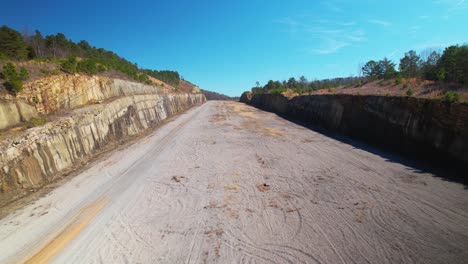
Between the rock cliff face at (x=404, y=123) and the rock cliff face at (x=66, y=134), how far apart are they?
15198mm

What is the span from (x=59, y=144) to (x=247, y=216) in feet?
30.1

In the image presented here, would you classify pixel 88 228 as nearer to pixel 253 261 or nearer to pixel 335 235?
pixel 253 261

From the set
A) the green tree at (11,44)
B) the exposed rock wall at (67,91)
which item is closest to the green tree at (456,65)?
the exposed rock wall at (67,91)

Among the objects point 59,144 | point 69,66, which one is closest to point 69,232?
point 59,144

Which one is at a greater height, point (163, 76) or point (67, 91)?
point (163, 76)

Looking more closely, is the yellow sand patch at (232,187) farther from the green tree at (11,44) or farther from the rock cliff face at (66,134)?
the green tree at (11,44)

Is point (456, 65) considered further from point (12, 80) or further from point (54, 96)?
point (12, 80)

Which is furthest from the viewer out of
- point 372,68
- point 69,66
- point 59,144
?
point 372,68

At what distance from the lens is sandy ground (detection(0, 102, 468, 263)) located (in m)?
4.68

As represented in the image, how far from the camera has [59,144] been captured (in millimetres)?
10094

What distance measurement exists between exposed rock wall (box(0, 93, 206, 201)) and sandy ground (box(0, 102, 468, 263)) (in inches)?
46.8

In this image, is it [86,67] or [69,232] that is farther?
[86,67]

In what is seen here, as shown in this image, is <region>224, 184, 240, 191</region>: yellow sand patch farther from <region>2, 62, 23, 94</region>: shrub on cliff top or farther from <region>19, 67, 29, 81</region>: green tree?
<region>19, 67, 29, 81</region>: green tree

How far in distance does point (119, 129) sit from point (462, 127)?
18.2 meters
